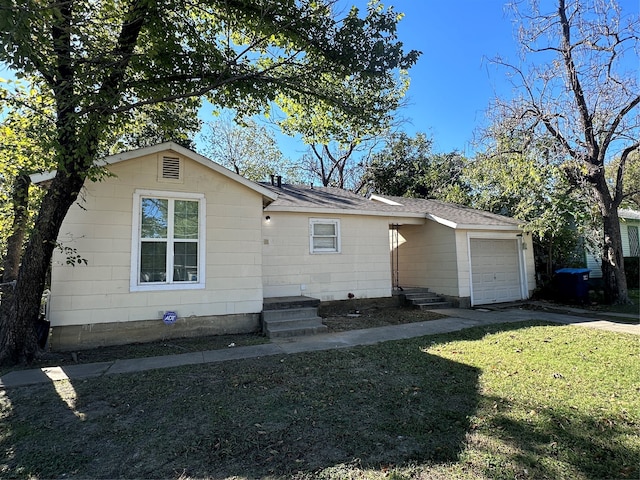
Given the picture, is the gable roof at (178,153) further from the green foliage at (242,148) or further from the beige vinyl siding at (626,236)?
the beige vinyl siding at (626,236)

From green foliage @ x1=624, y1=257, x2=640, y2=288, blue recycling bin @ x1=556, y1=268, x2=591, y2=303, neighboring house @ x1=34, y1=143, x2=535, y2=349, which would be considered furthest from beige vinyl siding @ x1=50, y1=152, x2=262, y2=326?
green foliage @ x1=624, y1=257, x2=640, y2=288

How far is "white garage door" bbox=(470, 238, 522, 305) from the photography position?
1154cm

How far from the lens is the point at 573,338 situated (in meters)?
6.76

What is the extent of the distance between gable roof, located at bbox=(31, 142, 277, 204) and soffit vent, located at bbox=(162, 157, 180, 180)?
0.19m

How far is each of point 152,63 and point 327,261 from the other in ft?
21.6

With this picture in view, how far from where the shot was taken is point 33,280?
5.64 meters

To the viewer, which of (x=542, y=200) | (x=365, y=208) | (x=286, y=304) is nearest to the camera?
(x=286, y=304)

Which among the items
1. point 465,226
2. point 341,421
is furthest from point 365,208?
point 341,421

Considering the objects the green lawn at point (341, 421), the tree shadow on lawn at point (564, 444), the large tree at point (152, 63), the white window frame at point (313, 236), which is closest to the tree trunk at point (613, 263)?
the green lawn at point (341, 421)

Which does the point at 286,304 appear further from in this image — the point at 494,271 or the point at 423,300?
the point at 494,271

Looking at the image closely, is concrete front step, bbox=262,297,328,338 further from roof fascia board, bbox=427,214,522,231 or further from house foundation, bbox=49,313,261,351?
roof fascia board, bbox=427,214,522,231

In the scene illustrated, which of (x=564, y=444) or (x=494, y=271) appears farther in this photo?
(x=494, y=271)

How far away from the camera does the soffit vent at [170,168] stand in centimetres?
718

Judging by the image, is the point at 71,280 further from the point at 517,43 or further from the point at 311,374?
the point at 517,43
